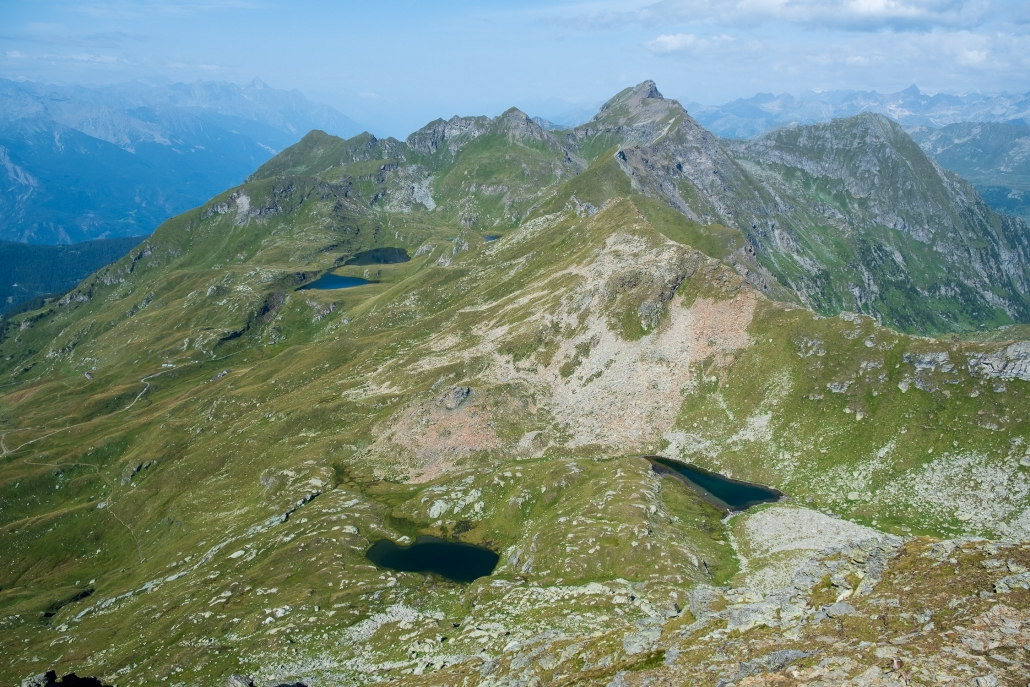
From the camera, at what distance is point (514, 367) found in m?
163

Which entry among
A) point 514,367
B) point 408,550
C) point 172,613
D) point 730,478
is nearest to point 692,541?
point 730,478

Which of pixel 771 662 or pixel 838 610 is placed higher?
pixel 771 662

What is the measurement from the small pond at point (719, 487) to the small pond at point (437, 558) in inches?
1661

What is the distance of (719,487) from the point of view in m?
116

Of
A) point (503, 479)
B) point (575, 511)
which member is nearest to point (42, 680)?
point (503, 479)

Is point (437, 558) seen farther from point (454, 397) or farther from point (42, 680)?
point (42, 680)

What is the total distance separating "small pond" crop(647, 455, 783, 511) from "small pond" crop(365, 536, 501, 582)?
42178 millimetres

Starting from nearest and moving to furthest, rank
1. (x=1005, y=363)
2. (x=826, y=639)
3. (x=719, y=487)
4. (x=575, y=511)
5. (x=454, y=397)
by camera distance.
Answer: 1. (x=826, y=639)
2. (x=575, y=511)
3. (x=1005, y=363)
4. (x=719, y=487)
5. (x=454, y=397)

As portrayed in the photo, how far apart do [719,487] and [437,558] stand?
5812 centimetres

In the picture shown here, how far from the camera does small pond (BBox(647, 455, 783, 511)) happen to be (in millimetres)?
109438

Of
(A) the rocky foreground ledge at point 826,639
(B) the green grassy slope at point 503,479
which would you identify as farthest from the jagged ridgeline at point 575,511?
(B) the green grassy slope at point 503,479

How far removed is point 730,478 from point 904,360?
145 feet

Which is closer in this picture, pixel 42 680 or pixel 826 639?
pixel 826 639

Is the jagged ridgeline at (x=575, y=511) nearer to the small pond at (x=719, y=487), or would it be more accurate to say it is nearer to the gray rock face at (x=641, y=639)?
the gray rock face at (x=641, y=639)
